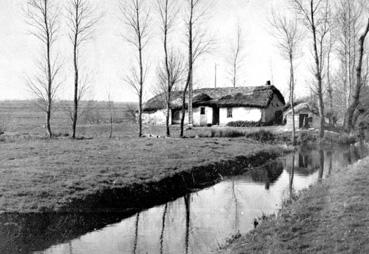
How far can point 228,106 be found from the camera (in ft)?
166

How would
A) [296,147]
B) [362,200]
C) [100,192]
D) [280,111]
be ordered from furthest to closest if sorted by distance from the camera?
[280,111]
[296,147]
[100,192]
[362,200]

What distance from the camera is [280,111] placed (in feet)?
175

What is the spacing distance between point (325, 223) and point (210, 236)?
10.6 feet

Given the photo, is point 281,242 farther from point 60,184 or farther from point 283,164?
point 283,164

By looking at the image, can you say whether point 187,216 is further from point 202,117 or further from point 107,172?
point 202,117

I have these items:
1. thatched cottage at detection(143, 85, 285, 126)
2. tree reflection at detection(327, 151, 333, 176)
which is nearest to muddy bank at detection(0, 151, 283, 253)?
tree reflection at detection(327, 151, 333, 176)

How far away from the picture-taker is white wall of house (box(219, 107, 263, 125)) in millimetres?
49406

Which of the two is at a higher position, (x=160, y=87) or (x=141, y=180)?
(x=160, y=87)

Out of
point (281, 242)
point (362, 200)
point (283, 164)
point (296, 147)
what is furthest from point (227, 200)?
point (296, 147)

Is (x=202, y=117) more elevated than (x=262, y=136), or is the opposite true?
(x=202, y=117)

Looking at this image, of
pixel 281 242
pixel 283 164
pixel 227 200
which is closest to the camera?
pixel 281 242

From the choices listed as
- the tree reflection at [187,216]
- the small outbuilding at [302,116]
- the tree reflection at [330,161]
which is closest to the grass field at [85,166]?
the tree reflection at [187,216]

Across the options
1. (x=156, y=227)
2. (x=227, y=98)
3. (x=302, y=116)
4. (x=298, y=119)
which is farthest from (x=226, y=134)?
(x=156, y=227)

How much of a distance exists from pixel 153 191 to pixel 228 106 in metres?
34.9
